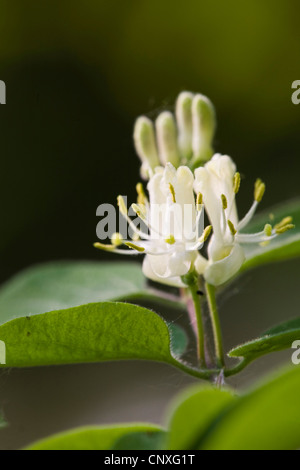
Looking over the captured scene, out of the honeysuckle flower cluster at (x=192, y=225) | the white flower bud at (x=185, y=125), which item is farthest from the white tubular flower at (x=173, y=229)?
the white flower bud at (x=185, y=125)

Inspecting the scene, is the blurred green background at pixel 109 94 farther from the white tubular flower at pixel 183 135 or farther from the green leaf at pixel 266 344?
Result: the green leaf at pixel 266 344

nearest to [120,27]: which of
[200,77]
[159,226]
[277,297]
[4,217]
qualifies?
[200,77]

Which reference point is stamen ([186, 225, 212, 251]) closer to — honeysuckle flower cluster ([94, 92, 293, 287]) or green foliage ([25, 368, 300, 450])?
honeysuckle flower cluster ([94, 92, 293, 287])

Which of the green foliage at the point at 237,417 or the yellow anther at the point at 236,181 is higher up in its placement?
the yellow anther at the point at 236,181

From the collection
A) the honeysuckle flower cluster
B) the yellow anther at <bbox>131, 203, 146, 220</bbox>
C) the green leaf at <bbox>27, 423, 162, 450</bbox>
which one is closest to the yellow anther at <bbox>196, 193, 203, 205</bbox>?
the honeysuckle flower cluster

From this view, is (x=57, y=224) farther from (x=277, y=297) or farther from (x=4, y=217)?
(x=277, y=297)
